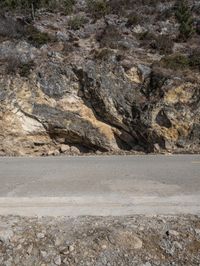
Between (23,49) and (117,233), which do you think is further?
(23,49)

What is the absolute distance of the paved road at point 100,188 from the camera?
19.2ft

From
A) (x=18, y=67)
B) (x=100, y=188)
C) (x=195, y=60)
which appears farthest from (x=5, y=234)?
(x=195, y=60)

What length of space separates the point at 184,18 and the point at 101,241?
790 inches

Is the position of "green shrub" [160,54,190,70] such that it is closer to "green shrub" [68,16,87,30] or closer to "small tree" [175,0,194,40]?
"small tree" [175,0,194,40]

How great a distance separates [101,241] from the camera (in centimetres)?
470

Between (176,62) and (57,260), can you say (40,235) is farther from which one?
(176,62)

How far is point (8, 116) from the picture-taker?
46.4 ft

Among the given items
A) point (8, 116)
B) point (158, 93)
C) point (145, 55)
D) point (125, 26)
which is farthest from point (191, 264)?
point (125, 26)

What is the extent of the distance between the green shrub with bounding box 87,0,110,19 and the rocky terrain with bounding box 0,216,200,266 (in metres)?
20.7

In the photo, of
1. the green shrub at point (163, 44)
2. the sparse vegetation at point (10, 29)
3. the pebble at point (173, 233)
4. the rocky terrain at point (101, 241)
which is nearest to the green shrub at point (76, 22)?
the sparse vegetation at point (10, 29)

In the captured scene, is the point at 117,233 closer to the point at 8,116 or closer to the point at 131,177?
the point at 131,177

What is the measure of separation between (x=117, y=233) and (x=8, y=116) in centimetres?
1037

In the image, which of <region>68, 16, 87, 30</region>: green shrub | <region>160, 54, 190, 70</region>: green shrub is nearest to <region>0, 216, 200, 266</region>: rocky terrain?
<region>160, 54, 190, 70</region>: green shrub

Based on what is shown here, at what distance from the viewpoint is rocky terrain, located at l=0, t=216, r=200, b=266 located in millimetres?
4359
